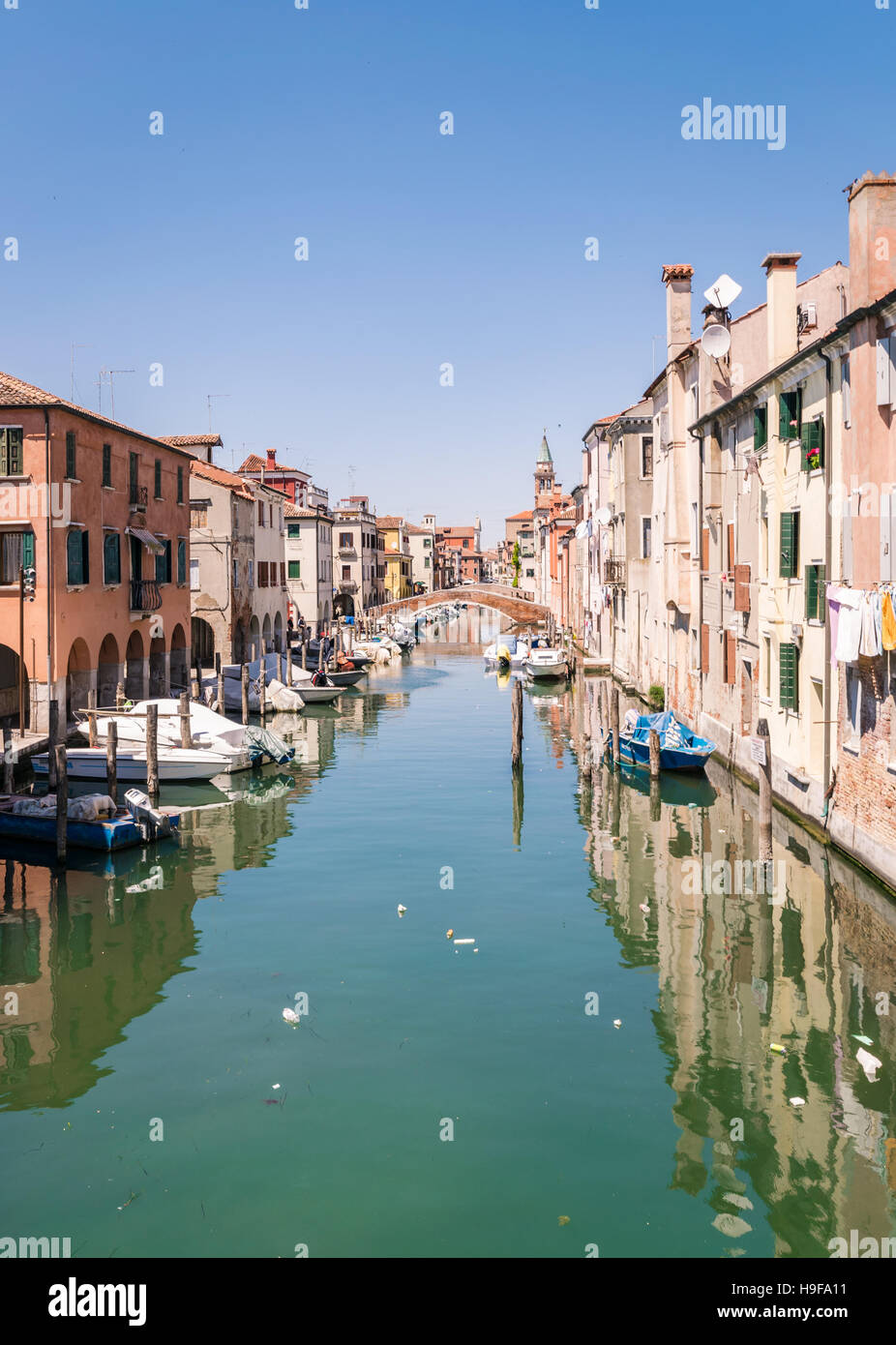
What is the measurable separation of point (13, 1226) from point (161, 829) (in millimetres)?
13823

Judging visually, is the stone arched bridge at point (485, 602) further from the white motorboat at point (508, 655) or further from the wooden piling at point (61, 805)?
the wooden piling at point (61, 805)

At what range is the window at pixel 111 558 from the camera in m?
32.2

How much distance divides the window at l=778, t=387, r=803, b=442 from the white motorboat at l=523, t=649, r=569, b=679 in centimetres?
3291

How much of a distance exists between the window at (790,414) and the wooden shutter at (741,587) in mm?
4046

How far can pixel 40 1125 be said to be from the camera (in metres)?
11.3

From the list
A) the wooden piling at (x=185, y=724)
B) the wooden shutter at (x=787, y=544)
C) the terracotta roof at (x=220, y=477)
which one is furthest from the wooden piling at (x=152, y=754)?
the terracotta roof at (x=220, y=477)

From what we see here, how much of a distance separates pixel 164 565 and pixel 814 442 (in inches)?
930

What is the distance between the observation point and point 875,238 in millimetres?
17531

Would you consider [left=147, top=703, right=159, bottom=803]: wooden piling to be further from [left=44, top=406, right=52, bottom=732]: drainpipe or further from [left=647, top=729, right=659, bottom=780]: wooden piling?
[left=647, top=729, right=659, bottom=780]: wooden piling

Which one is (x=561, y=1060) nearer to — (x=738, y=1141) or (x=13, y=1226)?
(x=738, y=1141)

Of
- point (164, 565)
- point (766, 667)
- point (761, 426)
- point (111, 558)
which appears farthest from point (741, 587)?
point (164, 565)

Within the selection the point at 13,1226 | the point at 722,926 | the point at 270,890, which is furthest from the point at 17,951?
the point at 722,926

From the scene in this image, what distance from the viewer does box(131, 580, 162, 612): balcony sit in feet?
112
